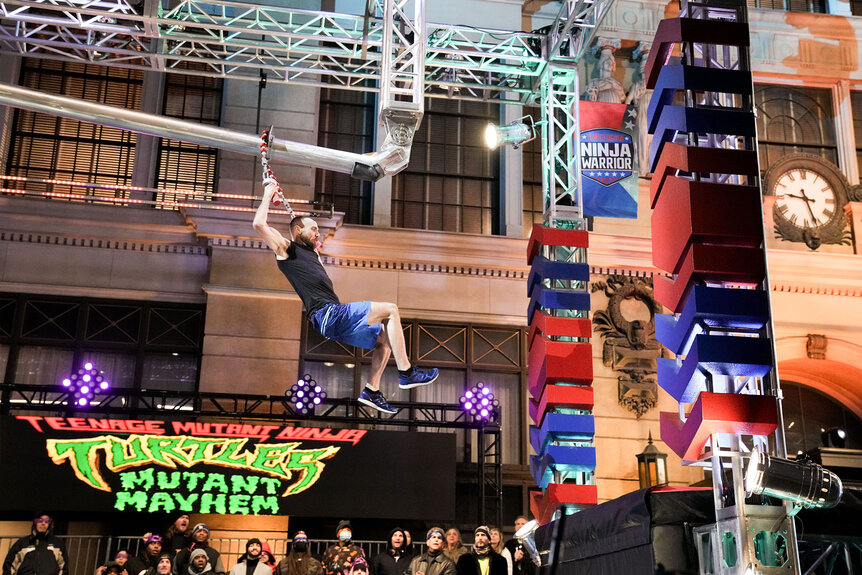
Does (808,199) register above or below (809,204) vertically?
above

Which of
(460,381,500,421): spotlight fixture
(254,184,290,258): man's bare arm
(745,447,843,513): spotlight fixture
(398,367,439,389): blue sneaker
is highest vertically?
(254,184,290,258): man's bare arm

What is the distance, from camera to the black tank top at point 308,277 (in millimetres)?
10617

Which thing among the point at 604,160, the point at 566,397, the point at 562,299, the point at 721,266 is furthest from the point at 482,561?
the point at 604,160

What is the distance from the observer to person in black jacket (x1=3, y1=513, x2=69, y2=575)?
1207cm

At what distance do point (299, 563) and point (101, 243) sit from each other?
921 cm

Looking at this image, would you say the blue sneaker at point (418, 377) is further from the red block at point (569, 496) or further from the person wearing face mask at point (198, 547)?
the red block at point (569, 496)

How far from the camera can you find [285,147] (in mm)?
11492

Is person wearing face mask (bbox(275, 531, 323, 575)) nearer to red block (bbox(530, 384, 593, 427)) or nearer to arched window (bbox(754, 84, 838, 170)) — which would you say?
red block (bbox(530, 384, 593, 427))

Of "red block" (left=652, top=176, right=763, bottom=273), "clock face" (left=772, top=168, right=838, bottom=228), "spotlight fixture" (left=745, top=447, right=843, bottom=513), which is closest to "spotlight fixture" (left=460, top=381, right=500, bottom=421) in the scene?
"clock face" (left=772, top=168, right=838, bottom=228)

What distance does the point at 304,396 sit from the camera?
1703cm

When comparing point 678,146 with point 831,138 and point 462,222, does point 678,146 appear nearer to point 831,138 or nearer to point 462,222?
point 462,222

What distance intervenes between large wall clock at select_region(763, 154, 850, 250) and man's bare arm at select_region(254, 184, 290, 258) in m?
13.7

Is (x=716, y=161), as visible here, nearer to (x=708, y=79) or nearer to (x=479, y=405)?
(x=708, y=79)

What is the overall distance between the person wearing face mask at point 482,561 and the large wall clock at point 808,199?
1317cm
